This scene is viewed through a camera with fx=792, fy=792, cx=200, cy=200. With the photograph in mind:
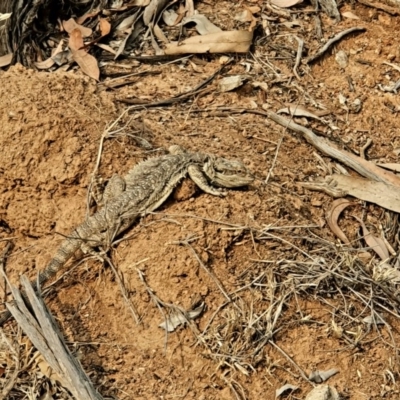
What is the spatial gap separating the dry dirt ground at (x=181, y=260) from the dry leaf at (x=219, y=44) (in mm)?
1234

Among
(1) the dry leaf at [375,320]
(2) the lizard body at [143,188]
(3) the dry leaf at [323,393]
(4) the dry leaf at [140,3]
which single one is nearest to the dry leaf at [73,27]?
(4) the dry leaf at [140,3]

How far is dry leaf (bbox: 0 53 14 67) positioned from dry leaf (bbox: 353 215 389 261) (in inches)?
142

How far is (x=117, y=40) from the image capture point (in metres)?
8.02

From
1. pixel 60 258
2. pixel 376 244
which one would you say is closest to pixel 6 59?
pixel 60 258

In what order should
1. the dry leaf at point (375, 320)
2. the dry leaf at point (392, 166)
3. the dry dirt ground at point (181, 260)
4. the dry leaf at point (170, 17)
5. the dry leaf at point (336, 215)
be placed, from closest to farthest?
the dry dirt ground at point (181, 260) < the dry leaf at point (375, 320) < the dry leaf at point (336, 215) < the dry leaf at point (392, 166) < the dry leaf at point (170, 17)

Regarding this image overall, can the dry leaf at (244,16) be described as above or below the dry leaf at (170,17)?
below

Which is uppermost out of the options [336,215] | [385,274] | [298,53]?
[298,53]

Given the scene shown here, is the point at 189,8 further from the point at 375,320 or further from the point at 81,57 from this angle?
the point at 375,320

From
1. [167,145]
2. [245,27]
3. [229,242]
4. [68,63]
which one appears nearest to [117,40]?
[68,63]

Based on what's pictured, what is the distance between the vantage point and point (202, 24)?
315 inches

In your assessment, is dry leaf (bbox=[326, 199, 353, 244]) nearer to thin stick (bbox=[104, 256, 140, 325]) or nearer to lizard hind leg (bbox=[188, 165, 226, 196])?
lizard hind leg (bbox=[188, 165, 226, 196])

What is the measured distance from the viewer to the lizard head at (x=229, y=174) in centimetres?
581

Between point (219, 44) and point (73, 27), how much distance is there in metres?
1.48

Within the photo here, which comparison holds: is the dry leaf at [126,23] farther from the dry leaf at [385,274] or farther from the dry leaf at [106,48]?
the dry leaf at [385,274]
